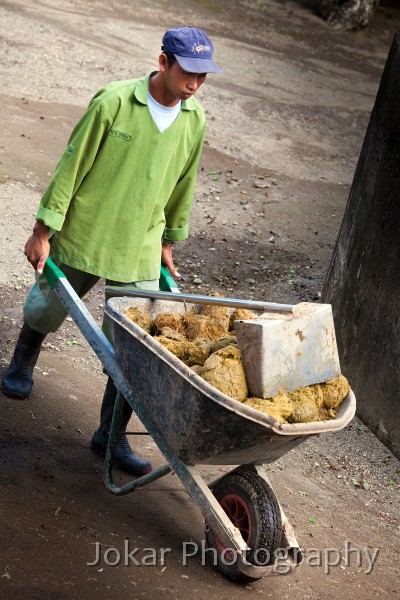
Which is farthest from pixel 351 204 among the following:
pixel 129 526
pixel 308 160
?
pixel 308 160

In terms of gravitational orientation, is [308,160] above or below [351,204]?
below

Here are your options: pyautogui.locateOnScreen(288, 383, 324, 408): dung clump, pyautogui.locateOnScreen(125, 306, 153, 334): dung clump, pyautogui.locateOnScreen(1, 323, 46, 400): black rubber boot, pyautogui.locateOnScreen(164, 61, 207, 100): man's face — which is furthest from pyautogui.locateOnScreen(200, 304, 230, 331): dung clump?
pyautogui.locateOnScreen(1, 323, 46, 400): black rubber boot

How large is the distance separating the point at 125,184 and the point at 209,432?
4.29ft

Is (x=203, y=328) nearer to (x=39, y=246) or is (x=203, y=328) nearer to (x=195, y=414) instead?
(x=195, y=414)

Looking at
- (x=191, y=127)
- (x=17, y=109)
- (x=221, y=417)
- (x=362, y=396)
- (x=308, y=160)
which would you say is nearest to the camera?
(x=221, y=417)

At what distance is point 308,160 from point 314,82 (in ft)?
10.4

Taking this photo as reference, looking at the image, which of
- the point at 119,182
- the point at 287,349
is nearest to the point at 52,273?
the point at 119,182

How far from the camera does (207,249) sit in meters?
7.71

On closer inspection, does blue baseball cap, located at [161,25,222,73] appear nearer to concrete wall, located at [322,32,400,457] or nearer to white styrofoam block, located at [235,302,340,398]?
white styrofoam block, located at [235,302,340,398]

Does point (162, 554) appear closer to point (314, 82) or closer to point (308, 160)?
point (308, 160)

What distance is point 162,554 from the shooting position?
390cm

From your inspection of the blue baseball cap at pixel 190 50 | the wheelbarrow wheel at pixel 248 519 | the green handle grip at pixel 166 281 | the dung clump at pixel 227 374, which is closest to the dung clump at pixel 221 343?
the dung clump at pixel 227 374

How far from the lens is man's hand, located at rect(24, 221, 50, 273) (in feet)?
13.4

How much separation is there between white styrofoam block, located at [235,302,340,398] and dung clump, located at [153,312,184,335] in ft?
1.55
